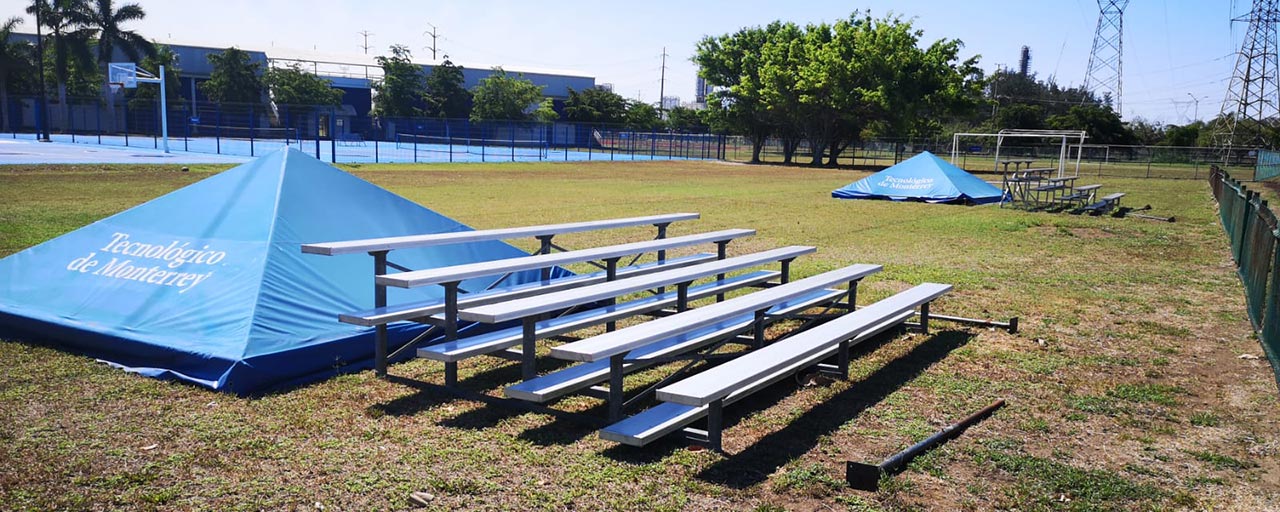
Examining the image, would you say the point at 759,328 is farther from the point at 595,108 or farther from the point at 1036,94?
the point at 1036,94

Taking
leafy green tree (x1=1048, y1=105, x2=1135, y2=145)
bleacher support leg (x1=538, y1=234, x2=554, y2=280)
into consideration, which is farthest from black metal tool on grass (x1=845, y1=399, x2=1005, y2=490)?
leafy green tree (x1=1048, y1=105, x2=1135, y2=145)

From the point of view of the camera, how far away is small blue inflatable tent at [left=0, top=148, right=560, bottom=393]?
5461 mm

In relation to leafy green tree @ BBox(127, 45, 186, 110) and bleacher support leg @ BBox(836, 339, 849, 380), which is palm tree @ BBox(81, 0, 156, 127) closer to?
leafy green tree @ BBox(127, 45, 186, 110)

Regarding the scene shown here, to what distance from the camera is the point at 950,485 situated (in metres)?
4.08

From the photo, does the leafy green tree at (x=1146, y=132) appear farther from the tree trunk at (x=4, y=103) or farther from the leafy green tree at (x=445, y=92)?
the tree trunk at (x=4, y=103)

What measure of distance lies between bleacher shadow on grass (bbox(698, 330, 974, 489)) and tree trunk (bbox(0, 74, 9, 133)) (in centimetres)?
6242

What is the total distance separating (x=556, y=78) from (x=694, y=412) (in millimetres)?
88360

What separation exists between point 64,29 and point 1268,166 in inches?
2727

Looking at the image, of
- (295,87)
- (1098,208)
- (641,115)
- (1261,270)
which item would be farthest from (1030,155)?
(1261,270)

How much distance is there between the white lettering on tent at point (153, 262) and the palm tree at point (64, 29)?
203 feet

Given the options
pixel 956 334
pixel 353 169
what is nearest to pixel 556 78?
pixel 353 169

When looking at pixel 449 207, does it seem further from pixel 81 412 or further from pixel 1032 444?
pixel 1032 444

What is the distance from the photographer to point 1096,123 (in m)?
72.3

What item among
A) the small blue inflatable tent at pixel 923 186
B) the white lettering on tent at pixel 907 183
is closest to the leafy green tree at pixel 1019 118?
the small blue inflatable tent at pixel 923 186
